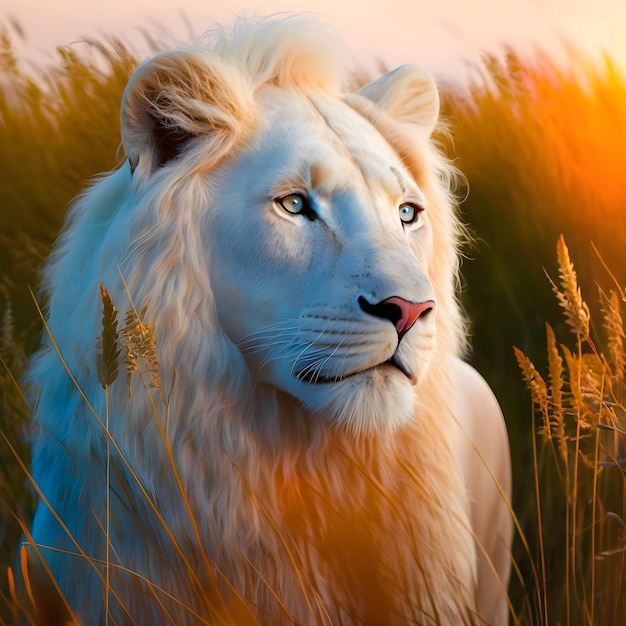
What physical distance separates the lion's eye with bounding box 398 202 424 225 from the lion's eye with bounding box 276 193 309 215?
0.83 ft

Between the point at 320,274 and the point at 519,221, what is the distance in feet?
3.86

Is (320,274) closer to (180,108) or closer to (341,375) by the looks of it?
(341,375)

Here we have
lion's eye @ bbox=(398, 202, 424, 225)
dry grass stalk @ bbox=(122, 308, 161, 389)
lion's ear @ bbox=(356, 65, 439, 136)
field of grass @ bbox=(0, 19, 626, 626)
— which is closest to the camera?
dry grass stalk @ bbox=(122, 308, 161, 389)

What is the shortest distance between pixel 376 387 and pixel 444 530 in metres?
0.53

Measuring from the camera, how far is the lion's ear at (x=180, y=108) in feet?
5.84

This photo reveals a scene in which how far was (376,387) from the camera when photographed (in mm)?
1753

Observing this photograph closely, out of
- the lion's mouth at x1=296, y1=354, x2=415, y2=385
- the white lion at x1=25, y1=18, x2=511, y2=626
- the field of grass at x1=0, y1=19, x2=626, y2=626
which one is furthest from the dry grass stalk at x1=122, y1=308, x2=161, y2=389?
the field of grass at x1=0, y1=19, x2=626, y2=626

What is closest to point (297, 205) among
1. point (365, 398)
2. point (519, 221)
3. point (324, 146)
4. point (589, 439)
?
point (324, 146)

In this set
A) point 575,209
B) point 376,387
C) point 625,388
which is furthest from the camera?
point 575,209

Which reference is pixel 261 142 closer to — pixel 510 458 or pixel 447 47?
pixel 447 47

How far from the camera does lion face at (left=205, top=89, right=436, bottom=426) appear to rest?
5.56ft

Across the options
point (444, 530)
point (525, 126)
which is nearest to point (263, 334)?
point (444, 530)

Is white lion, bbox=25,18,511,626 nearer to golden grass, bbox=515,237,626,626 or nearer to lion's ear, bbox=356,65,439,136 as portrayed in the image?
lion's ear, bbox=356,65,439,136

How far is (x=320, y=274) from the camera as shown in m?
1.74
